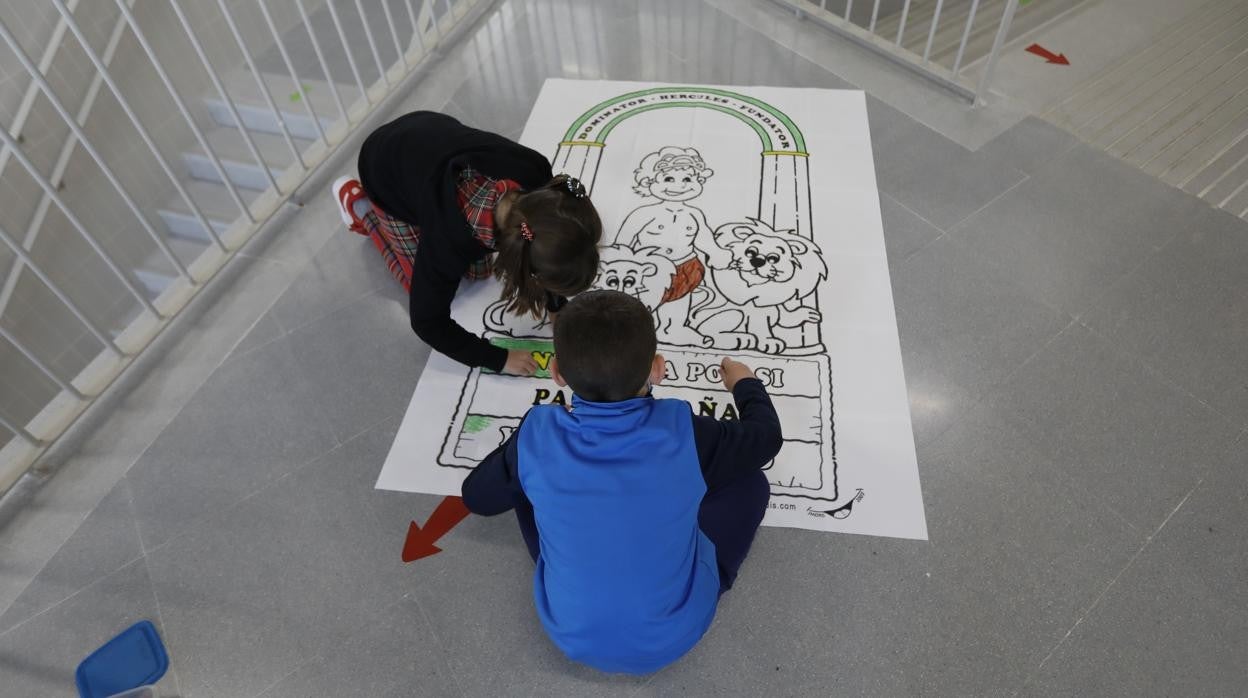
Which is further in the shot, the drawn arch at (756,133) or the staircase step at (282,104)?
the staircase step at (282,104)

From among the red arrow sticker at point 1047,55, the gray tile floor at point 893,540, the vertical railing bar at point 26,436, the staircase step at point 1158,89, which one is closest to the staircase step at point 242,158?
the gray tile floor at point 893,540

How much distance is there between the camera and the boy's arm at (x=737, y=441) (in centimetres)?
111

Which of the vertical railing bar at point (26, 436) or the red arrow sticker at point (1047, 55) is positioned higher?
the vertical railing bar at point (26, 436)

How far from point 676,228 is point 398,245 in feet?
2.48

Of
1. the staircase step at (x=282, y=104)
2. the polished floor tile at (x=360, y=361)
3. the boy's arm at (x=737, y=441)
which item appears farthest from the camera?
the staircase step at (x=282, y=104)

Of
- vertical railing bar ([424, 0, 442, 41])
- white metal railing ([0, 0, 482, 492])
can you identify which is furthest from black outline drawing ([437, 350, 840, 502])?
vertical railing bar ([424, 0, 442, 41])

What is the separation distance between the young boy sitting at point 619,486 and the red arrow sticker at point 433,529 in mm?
296

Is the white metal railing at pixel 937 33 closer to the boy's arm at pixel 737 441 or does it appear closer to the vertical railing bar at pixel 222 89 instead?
the boy's arm at pixel 737 441

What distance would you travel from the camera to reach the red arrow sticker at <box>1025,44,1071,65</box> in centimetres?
253

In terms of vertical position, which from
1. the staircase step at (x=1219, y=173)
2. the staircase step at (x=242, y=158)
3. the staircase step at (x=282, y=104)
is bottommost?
the staircase step at (x=242, y=158)

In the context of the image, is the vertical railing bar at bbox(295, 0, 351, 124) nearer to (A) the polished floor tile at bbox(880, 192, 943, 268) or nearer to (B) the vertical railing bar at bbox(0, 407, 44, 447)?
(B) the vertical railing bar at bbox(0, 407, 44, 447)

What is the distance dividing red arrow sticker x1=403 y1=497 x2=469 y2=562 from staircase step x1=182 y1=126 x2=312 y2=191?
2334mm

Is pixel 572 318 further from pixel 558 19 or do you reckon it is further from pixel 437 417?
pixel 558 19

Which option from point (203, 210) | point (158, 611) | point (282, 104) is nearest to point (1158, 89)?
point (158, 611)
